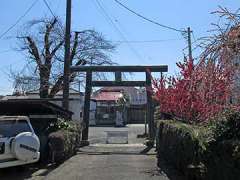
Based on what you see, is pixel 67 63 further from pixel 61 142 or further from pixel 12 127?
pixel 12 127

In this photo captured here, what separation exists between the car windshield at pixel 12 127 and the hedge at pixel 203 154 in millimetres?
4399

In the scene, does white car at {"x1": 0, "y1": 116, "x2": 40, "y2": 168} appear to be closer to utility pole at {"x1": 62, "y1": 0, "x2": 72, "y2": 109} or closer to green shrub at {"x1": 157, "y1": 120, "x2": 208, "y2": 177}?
green shrub at {"x1": 157, "y1": 120, "x2": 208, "y2": 177}

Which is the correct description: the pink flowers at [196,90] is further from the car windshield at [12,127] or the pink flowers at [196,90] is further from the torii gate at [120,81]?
the car windshield at [12,127]

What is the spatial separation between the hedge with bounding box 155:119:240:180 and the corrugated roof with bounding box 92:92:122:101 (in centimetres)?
5603

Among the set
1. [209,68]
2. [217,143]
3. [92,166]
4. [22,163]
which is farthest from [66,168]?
[209,68]

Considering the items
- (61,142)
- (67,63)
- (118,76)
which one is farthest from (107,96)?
(61,142)

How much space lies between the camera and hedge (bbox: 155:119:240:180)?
8.02 metres

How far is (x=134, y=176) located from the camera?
537 inches

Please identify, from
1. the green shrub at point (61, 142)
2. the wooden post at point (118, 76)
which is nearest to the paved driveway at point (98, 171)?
the green shrub at point (61, 142)

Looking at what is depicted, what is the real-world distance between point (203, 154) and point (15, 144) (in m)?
5.35

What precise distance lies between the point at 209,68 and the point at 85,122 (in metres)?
20.0

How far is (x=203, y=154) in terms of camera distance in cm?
988

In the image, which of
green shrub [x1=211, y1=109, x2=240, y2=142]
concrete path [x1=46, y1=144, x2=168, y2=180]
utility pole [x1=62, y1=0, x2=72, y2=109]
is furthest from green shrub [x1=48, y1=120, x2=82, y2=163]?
green shrub [x1=211, y1=109, x2=240, y2=142]

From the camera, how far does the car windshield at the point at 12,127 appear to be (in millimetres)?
13625
